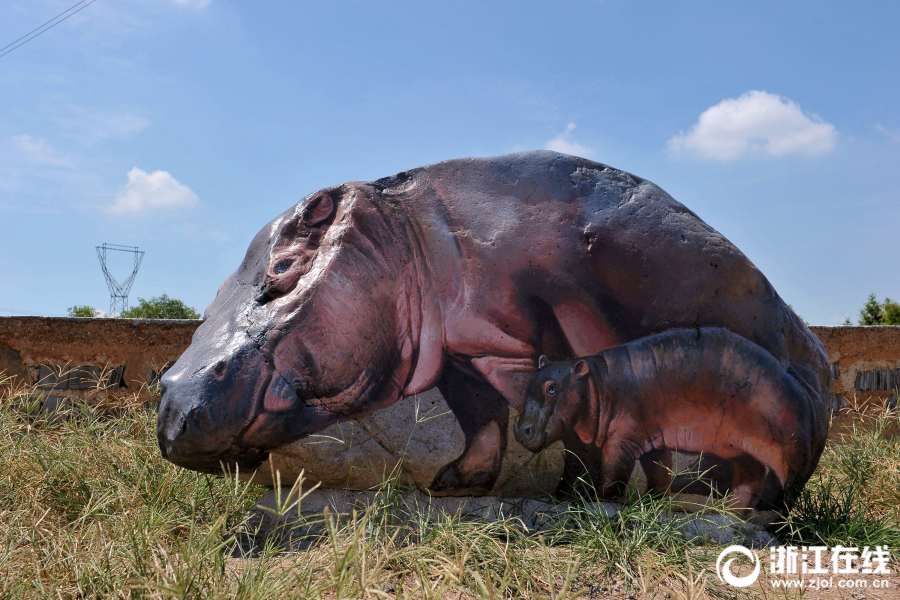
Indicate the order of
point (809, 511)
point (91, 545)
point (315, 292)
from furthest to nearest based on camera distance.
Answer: point (809, 511), point (315, 292), point (91, 545)

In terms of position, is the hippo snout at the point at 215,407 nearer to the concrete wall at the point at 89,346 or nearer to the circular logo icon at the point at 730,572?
the circular logo icon at the point at 730,572

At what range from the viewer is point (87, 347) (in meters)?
5.20

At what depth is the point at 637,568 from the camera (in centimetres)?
210

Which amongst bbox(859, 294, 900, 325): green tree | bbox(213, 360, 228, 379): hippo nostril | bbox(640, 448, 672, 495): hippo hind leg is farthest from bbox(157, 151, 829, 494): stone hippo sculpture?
bbox(859, 294, 900, 325): green tree

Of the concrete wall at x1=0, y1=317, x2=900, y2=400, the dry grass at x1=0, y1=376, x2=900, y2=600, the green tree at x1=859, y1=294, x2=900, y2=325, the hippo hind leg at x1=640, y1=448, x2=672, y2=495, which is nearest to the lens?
the dry grass at x1=0, y1=376, x2=900, y2=600

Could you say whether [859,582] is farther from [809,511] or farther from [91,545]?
[91,545]

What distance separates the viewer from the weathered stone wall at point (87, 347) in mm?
5164

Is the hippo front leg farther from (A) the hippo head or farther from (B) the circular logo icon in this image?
(A) the hippo head

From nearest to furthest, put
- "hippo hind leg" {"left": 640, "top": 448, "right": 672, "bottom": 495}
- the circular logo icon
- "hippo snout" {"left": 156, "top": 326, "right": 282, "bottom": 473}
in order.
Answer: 1. the circular logo icon
2. "hippo snout" {"left": 156, "top": 326, "right": 282, "bottom": 473}
3. "hippo hind leg" {"left": 640, "top": 448, "right": 672, "bottom": 495}

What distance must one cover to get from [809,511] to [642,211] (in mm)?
1481

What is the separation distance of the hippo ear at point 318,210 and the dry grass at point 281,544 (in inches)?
41.9

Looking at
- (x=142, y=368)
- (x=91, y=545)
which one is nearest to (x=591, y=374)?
(x=91, y=545)

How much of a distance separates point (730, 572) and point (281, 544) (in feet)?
5.10

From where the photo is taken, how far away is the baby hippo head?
2.57m
